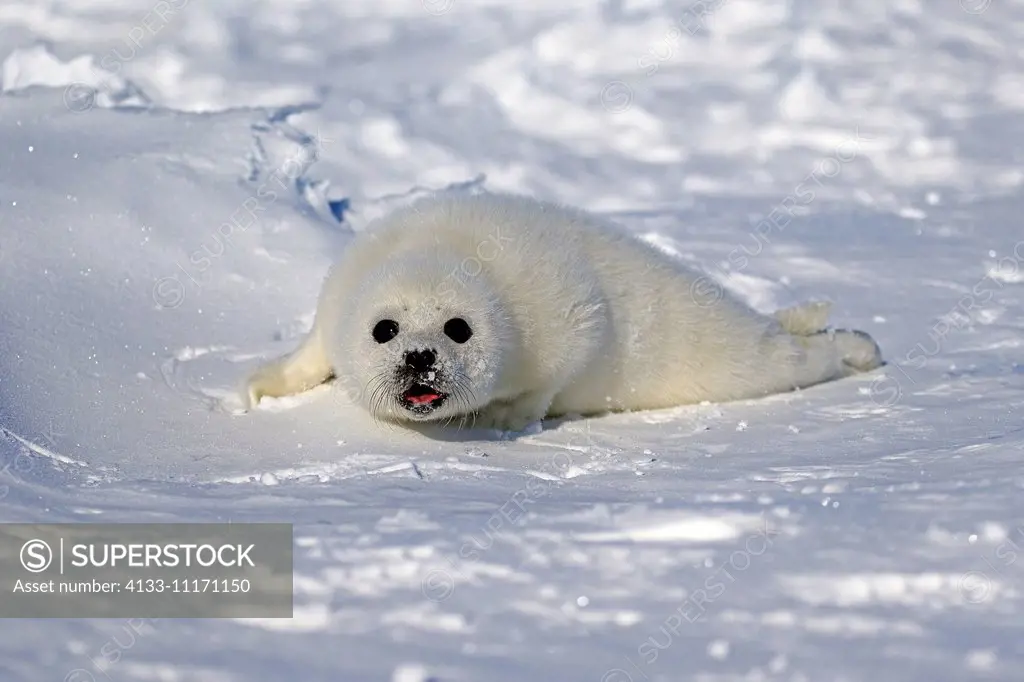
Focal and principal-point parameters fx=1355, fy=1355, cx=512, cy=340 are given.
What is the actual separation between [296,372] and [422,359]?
0.70m

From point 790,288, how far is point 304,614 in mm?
3798

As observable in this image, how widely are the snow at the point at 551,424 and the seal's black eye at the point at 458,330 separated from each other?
32 cm

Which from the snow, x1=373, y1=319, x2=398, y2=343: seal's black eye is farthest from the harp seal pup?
the snow

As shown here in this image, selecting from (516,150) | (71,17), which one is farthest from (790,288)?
(71,17)

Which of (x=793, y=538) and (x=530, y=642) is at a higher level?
(x=793, y=538)

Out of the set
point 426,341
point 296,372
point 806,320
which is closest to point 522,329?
point 426,341

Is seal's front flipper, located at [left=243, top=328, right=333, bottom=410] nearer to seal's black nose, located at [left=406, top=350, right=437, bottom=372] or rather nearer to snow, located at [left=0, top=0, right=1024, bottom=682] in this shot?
snow, located at [left=0, top=0, right=1024, bottom=682]

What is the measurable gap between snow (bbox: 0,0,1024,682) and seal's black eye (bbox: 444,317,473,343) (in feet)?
1.06

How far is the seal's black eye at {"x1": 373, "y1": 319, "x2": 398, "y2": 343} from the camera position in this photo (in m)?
3.91

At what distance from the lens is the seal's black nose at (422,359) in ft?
12.6

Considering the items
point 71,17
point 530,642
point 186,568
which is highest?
point 71,17

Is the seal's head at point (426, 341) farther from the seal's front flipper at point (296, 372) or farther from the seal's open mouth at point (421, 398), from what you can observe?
the seal's front flipper at point (296, 372)

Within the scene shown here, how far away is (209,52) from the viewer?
8023mm

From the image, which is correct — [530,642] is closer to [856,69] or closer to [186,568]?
[186,568]
